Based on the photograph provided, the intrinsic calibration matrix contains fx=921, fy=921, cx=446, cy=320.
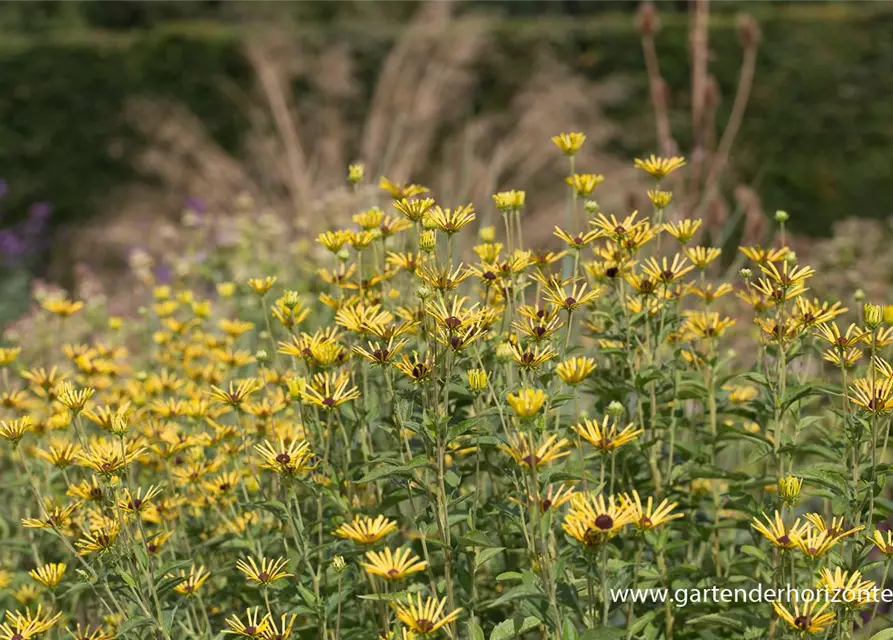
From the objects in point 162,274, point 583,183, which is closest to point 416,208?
point 583,183

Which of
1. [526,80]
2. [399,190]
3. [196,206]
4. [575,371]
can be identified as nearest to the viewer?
[575,371]

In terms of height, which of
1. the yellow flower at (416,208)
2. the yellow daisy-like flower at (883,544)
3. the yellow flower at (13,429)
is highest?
the yellow flower at (416,208)

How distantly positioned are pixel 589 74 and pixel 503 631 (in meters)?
7.67

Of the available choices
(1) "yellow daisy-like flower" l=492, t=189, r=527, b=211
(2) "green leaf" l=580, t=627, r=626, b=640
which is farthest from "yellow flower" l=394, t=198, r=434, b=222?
(2) "green leaf" l=580, t=627, r=626, b=640

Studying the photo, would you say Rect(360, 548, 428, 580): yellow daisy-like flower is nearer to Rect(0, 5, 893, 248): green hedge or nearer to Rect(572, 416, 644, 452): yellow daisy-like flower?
Rect(572, 416, 644, 452): yellow daisy-like flower

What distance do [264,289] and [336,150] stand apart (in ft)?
19.9

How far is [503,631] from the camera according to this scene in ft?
4.81

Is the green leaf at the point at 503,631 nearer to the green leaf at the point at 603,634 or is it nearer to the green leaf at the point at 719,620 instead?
Answer: the green leaf at the point at 603,634

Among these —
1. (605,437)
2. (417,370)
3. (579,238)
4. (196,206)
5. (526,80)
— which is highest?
(526,80)

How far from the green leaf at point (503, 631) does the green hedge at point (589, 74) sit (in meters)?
7.18

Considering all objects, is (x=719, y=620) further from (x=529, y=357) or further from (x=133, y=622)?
(x=133, y=622)

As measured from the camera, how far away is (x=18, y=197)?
8.41 m

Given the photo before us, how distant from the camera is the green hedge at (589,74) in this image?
8148mm

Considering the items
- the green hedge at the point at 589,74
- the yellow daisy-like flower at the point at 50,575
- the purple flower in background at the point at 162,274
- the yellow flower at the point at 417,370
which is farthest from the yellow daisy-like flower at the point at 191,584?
the green hedge at the point at 589,74
